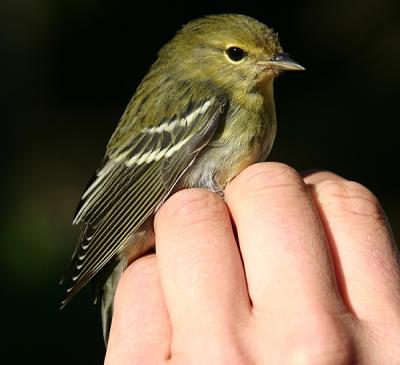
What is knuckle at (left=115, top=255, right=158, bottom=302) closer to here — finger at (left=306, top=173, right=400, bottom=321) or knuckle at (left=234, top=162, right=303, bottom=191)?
knuckle at (left=234, top=162, right=303, bottom=191)

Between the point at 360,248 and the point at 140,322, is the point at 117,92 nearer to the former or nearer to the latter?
the point at 140,322

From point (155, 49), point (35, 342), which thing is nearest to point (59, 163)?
point (155, 49)

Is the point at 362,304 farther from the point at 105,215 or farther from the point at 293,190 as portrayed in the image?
the point at 105,215

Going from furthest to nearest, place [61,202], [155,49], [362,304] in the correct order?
[155,49]
[61,202]
[362,304]

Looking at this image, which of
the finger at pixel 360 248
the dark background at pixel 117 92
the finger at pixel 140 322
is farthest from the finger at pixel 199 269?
the dark background at pixel 117 92

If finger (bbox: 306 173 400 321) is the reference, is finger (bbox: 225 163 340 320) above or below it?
above

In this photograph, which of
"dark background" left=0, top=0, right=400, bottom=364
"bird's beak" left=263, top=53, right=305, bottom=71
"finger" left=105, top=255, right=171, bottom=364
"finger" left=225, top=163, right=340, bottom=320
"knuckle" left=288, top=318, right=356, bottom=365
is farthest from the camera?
"dark background" left=0, top=0, right=400, bottom=364

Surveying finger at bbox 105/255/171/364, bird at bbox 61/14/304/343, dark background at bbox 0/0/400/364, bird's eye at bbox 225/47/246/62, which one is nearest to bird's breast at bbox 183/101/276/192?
bird at bbox 61/14/304/343

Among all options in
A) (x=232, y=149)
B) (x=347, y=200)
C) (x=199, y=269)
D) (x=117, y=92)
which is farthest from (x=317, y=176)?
(x=117, y=92)

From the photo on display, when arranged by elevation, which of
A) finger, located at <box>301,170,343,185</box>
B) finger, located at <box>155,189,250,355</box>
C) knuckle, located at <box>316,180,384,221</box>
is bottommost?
finger, located at <box>301,170,343,185</box>
